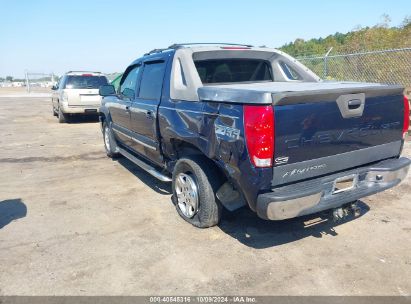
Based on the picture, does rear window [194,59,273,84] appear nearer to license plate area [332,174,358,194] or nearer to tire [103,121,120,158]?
license plate area [332,174,358,194]

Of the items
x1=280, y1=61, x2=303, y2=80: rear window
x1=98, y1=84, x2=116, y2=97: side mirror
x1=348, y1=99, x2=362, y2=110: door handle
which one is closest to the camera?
x1=348, y1=99, x2=362, y2=110: door handle

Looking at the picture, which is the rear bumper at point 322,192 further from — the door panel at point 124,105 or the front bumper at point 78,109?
the front bumper at point 78,109

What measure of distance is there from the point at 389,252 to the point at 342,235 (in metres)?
0.48

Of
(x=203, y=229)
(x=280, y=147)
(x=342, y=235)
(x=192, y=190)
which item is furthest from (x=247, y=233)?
(x=280, y=147)

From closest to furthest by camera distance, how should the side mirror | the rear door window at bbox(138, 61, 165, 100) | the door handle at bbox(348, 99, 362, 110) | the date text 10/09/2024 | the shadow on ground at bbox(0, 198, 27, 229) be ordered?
the date text 10/09/2024 → the door handle at bbox(348, 99, 362, 110) → the shadow on ground at bbox(0, 198, 27, 229) → the rear door window at bbox(138, 61, 165, 100) → the side mirror

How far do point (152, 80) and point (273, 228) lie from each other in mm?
2436

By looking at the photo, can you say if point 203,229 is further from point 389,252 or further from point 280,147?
point 389,252

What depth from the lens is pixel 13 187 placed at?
5676 millimetres

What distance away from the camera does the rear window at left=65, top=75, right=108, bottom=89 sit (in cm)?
1273

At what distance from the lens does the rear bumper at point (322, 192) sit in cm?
294

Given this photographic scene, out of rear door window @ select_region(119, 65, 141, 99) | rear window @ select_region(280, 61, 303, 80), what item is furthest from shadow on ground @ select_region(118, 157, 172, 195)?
rear window @ select_region(280, 61, 303, 80)

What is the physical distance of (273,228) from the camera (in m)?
3.98

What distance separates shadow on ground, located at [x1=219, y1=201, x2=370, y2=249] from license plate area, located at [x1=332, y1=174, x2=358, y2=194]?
42 centimetres

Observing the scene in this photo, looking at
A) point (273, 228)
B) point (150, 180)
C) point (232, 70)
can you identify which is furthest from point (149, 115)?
point (273, 228)
